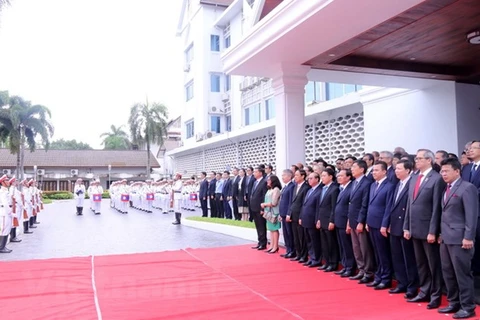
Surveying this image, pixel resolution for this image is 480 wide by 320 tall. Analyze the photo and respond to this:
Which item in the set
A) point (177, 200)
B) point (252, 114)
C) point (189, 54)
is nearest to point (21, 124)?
point (189, 54)

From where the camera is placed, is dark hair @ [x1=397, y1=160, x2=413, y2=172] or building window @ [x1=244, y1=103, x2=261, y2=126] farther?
building window @ [x1=244, y1=103, x2=261, y2=126]

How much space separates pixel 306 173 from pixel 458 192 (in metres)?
3.40

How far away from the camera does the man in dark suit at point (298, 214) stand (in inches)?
309

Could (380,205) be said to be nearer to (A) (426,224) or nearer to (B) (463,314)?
(A) (426,224)

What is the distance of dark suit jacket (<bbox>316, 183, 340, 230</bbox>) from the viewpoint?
7002 mm

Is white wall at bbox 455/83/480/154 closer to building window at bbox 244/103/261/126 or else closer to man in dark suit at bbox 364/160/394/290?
man in dark suit at bbox 364/160/394/290

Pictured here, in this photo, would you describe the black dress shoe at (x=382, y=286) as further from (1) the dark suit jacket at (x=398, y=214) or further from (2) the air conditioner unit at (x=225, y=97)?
(2) the air conditioner unit at (x=225, y=97)

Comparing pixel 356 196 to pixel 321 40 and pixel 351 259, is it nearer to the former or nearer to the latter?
pixel 351 259

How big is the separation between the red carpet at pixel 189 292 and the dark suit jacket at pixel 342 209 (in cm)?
80

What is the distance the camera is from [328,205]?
706 centimetres

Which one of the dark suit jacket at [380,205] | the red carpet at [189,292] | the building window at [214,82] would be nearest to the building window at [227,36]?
the building window at [214,82]

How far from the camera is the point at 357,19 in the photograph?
7.32 metres

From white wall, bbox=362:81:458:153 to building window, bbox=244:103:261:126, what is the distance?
41.1 feet

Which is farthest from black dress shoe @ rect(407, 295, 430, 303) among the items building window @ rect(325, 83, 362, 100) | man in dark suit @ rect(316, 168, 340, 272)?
building window @ rect(325, 83, 362, 100)
